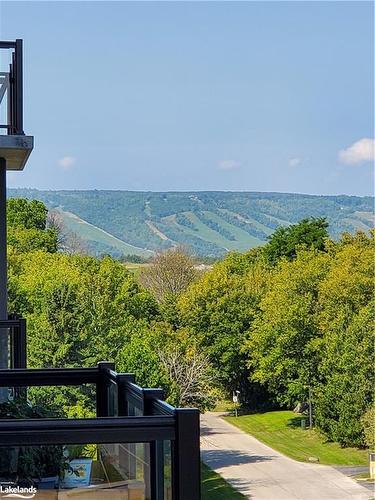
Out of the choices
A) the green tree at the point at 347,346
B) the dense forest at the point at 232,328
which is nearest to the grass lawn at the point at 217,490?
the dense forest at the point at 232,328

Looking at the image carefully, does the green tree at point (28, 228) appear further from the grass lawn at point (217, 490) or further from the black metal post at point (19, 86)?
the black metal post at point (19, 86)

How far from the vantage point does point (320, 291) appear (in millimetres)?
45094

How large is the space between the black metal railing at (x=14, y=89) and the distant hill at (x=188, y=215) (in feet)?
329

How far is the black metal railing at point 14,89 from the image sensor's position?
7094mm

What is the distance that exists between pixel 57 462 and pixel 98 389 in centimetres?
190

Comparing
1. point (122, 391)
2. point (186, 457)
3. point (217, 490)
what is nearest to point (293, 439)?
point (217, 490)

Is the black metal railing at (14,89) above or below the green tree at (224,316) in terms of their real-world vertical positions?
above

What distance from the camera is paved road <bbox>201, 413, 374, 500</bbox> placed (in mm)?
45969

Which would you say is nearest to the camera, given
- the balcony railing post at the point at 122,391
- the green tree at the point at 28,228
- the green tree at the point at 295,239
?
the balcony railing post at the point at 122,391

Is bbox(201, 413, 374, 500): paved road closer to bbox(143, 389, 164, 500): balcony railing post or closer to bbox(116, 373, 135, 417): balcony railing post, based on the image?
bbox(116, 373, 135, 417): balcony railing post

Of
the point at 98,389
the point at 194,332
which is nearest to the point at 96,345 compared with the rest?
the point at 194,332

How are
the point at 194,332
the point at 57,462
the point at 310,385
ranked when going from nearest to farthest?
1. the point at 57,462
2. the point at 310,385
3. the point at 194,332

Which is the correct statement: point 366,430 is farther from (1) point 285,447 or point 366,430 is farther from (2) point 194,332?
(2) point 194,332

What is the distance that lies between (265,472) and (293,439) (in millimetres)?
1971
